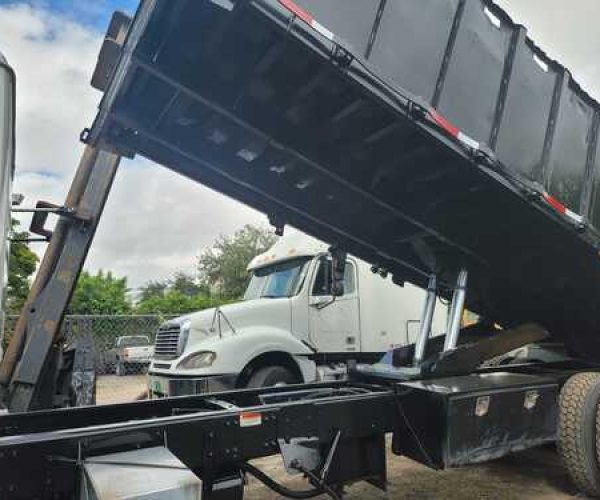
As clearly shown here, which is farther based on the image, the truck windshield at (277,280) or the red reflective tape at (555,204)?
the truck windshield at (277,280)

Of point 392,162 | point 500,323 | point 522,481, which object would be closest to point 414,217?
point 392,162

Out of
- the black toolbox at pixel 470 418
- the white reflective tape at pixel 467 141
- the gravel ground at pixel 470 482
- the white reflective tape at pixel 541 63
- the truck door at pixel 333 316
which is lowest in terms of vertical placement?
the gravel ground at pixel 470 482

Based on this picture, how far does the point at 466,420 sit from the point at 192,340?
14.1 feet

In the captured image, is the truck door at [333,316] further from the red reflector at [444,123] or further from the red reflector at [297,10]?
the red reflector at [297,10]

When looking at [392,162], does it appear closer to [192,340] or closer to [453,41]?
[453,41]

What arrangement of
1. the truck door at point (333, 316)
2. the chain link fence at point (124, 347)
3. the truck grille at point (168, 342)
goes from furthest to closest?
the chain link fence at point (124, 347), the truck door at point (333, 316), the truck grille at point (168, 342)

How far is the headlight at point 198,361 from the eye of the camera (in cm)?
659

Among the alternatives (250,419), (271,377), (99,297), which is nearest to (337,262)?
(271,377)

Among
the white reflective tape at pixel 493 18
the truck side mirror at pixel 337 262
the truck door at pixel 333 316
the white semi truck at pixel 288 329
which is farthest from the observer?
the truck door at pixel 333 316

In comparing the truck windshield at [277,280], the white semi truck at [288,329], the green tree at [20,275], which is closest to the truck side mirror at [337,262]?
the white semi truck at [288,329]

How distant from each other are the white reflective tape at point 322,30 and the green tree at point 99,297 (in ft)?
69.5

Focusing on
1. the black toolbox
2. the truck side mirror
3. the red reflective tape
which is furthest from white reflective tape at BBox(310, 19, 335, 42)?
the truck side mirror

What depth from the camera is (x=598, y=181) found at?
4.41m

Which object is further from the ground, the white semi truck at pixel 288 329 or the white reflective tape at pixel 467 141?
the white reflective tape at pixel 467 141
